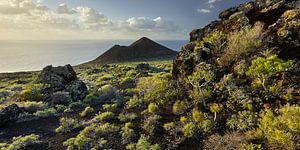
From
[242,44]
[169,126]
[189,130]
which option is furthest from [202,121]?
[242,44]

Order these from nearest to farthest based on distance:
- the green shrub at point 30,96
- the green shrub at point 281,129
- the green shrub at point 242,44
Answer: the green shrub at point 281,129 < the green shrub at point 242,44 < the green shrub at point 30,96

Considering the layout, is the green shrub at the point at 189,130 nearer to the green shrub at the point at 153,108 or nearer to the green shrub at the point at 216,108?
the green shrub at the point at 216,108

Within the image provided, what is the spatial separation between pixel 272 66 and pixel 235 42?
13.9 ft

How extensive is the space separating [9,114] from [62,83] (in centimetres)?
1026

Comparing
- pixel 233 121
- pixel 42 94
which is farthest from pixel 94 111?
pixel 233 121

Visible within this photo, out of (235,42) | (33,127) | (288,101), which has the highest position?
(235,42)

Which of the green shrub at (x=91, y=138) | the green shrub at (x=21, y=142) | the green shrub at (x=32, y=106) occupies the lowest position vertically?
the green shrub at (x=21, y=142)

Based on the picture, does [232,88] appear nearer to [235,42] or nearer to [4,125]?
[235,42]

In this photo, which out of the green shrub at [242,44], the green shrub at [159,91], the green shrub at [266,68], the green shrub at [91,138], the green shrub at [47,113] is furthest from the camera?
the green shrub at [47,113]

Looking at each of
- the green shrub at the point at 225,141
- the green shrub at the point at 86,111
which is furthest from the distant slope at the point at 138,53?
the green shrub at the point at 225,141

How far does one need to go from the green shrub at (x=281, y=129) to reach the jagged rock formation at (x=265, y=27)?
5.58 m

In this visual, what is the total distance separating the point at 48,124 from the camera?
16047 mm

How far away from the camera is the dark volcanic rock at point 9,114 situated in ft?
52.6

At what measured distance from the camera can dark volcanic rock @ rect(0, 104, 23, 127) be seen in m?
16.0
